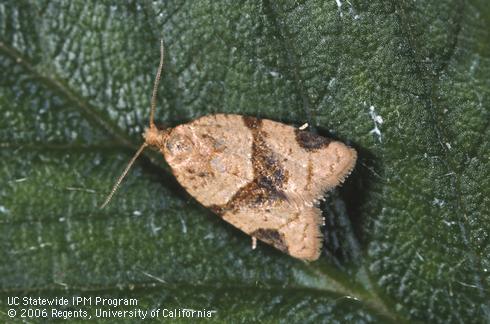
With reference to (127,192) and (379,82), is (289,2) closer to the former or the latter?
(379,82)

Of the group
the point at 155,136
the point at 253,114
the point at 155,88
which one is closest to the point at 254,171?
the point at 253,114

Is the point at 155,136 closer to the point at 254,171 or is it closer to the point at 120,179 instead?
the point at 120,179

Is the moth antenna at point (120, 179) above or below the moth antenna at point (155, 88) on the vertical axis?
below

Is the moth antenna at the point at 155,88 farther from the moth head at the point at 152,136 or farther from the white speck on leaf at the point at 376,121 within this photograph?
the white speck on leaf at the point at 376,121

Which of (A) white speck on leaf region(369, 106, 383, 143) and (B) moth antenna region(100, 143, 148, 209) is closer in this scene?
(A) white speck on leaf region(369, 106, 383, 143)

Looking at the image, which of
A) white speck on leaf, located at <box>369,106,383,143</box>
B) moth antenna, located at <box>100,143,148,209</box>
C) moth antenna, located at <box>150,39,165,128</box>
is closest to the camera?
white speck on leaf, located at <box>369,106,383,143</box>

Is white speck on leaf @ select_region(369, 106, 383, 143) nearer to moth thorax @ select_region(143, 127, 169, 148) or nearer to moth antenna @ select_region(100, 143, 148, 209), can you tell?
moth thorax @ select_region(143, 127, 169, 148)

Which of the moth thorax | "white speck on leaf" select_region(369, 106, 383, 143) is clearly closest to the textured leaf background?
"white speck on leaf" select_region(369, 106, 383, 143)

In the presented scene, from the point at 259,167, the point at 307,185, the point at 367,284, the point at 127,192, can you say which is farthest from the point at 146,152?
the point at 367,284

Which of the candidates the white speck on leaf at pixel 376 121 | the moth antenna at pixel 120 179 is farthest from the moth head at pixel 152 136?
the white speck on leaf at pixel 376 121
